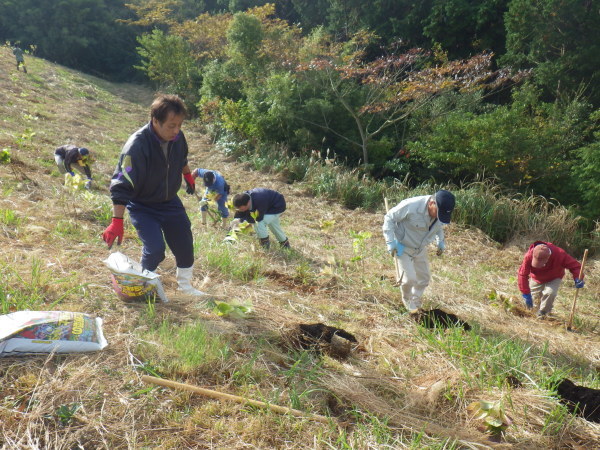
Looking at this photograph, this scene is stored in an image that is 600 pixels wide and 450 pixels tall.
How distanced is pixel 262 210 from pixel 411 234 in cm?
228

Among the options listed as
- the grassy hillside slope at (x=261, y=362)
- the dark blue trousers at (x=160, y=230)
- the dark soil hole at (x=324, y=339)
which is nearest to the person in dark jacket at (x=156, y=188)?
the dark blue trousers at (x=160, y=230)

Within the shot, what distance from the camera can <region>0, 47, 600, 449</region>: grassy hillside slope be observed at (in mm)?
1952

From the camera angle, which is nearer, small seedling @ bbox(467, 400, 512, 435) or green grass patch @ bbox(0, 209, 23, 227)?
small seedling @ bbox(467, 400, 512, 435)

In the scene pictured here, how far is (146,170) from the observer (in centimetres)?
303

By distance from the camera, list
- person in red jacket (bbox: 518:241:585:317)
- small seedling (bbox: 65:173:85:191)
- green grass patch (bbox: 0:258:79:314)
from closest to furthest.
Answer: green grass patch (bbox: 0:258:79:314) → small seedling (bbox: 65:173:85:191) → person in red jacket (bbox: 518:241:585:317)

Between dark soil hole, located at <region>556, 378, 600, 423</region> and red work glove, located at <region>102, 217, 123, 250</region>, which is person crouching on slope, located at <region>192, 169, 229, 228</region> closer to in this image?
red work glove, located at <region>102, 217, 123, 250</region>

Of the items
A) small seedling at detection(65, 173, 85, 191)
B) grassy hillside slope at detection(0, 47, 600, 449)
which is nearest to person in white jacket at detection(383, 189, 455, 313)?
grassy hillside slope at detection(0, 47, 600, 449)

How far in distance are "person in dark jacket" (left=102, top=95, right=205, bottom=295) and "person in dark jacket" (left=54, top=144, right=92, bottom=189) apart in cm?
440

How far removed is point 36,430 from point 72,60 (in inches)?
1328

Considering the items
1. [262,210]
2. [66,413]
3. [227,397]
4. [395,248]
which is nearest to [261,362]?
[227,397]

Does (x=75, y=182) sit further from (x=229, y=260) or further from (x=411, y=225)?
(x=411, y=225)

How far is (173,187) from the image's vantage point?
326 centimetres

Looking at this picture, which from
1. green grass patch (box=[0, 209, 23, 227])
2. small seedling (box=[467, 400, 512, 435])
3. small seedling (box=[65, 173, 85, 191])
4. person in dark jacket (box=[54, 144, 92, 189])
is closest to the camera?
small seedling (box=[467, 400, 512, 435])

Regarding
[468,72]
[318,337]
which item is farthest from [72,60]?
[318,337]
